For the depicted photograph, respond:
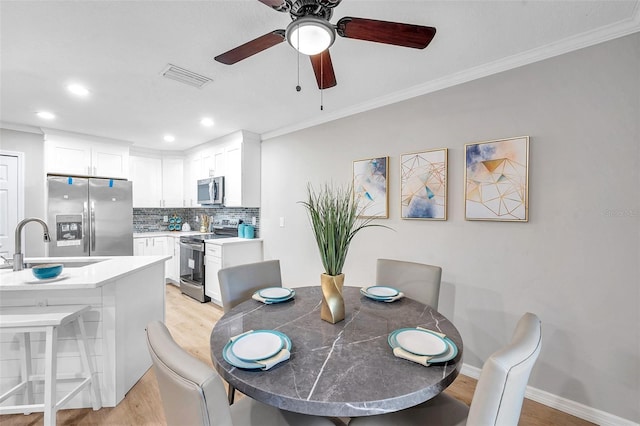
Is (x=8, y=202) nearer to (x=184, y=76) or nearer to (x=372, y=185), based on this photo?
(x=184, y=76)

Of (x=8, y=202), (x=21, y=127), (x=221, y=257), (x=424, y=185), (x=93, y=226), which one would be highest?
(x=21, y=127)

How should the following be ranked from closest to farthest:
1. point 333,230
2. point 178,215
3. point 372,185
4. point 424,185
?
point 333,230 < point 424,185 < point 372,185 < point 178,215

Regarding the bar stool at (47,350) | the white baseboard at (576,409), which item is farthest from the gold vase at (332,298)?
the white baseboard at (576,409)

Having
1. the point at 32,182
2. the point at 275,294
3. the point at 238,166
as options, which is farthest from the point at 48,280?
the point at 32,182

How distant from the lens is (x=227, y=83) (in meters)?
2.40

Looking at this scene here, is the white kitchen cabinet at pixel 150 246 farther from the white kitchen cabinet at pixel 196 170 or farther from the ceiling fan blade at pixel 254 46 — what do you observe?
the ceiling fan blade at pixel 254 46

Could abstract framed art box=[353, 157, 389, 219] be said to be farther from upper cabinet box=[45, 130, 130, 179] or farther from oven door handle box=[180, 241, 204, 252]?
upper cabinet box=[45, 130, 130, 179]

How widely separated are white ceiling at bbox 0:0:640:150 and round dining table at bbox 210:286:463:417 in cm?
166

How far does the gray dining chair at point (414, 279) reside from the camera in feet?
6.17

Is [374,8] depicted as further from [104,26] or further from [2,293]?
[2,293]

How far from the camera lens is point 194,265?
4062mm

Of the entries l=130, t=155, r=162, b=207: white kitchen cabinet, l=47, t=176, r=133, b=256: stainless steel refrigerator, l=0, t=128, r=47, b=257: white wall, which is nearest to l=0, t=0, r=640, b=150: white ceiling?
l=0, t=128, r=47, b=257: white wall

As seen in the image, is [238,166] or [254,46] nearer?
[254,46]

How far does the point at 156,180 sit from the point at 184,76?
11.1 ft
